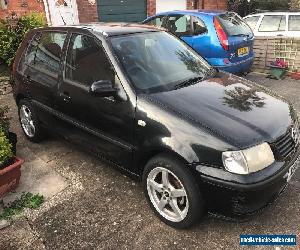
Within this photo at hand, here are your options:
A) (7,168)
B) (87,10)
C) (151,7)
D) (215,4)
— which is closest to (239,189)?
(7,168)

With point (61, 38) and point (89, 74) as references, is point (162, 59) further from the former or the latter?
point (61, 38)

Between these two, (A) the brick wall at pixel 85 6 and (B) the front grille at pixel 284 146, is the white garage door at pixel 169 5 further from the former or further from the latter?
(B) the front grille at pixel 284 146

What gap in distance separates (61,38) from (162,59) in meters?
1.39

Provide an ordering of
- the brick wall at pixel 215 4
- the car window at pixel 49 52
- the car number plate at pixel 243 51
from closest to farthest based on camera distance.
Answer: the car window at pixel 49 52 < the car number plate at pixel 243 51 < the brick wall at pixel 215 4

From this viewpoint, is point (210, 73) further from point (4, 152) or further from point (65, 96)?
point (4, 152)

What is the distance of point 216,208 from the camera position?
2.87 meters

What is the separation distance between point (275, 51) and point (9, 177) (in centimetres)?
781

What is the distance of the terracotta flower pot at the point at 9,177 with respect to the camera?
3646 millimetres

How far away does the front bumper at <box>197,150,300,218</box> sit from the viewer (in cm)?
268

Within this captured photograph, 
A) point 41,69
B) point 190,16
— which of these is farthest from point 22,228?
point 190,16

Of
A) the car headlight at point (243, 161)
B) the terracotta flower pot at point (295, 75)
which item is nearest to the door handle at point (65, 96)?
the car headlight at point (243, 161)

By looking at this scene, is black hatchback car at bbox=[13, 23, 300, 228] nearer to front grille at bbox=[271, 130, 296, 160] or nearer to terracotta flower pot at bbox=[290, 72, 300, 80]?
front grille at bbox=[271, 130, 296, 160]

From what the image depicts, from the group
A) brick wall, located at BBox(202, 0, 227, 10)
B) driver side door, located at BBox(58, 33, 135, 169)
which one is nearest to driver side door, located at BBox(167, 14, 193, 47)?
driver side door, located at BBox(58, 33, 135, 169)

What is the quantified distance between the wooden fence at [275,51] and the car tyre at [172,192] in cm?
706
